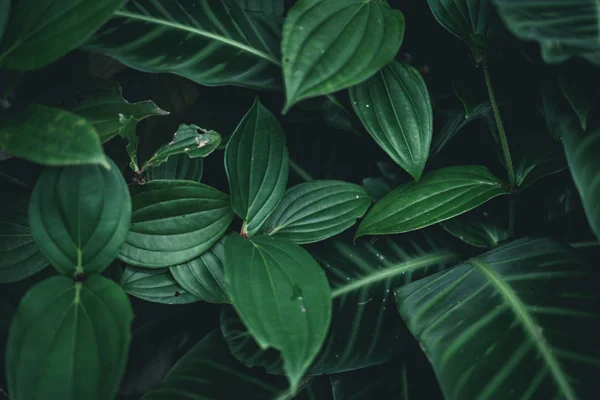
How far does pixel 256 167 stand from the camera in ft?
3.04

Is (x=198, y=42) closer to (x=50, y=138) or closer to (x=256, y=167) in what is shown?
(x=256, y=167)

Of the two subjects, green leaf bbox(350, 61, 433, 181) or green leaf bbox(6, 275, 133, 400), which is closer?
green leaf bbox(6, 275, 133, 400)

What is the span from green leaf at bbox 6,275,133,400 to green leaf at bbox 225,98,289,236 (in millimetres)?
260

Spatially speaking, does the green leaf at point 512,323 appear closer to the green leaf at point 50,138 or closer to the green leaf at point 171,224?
the green leaf at point 171,224

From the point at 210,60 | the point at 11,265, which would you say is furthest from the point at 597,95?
the point at 11,265

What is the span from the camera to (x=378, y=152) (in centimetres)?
121

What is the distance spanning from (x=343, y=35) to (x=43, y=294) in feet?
1.95

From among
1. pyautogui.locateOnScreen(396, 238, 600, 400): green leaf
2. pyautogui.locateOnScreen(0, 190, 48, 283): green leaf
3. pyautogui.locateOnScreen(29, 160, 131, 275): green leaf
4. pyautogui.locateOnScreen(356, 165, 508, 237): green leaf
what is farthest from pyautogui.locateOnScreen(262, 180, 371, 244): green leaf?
pyautogui.locateOnScreen(0, 190, 48, 283): green leaf

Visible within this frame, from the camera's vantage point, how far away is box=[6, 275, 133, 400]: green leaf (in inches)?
26.4

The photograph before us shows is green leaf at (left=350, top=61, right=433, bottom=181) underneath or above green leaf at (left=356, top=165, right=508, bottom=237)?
above

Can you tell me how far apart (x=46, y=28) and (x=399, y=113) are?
59 centimetres

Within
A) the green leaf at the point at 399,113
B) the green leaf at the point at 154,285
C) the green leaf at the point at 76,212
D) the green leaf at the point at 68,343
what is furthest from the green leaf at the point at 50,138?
the green leaf at the point at 399,113

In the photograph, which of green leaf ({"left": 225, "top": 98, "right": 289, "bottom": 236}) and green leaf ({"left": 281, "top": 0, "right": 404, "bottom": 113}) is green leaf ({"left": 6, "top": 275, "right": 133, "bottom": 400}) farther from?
green leaf ({"left": 281, "top": 0, "right": 404, "bottom": 113})

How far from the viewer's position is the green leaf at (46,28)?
2.48 ft
